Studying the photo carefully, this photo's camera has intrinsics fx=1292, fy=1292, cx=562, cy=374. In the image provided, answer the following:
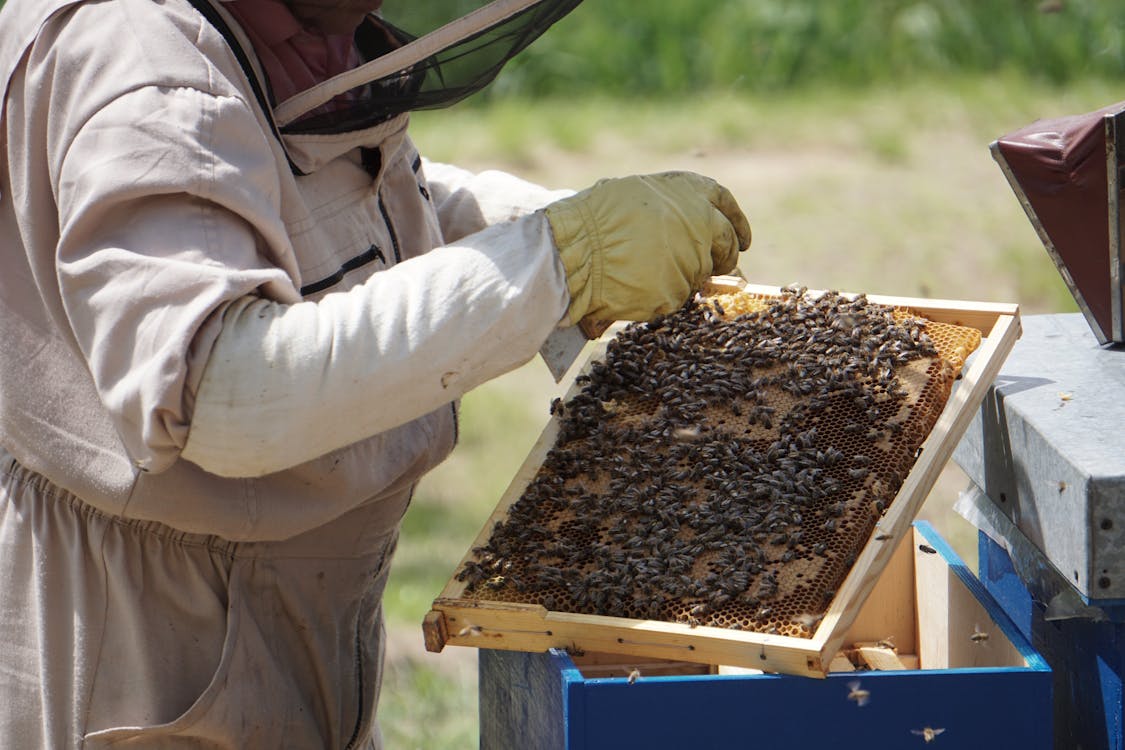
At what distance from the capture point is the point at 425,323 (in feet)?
6.15

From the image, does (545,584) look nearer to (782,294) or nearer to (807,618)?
(807,618)

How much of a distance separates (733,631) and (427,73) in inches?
43.2

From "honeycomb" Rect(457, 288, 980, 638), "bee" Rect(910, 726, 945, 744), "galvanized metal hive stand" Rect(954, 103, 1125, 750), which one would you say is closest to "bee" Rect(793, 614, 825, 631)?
"honeycomb" Rect(457, 288, 980, 638)

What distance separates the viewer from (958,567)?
8.59ft

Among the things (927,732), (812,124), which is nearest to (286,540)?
(927,732)

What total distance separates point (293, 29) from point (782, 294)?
4.25 ft

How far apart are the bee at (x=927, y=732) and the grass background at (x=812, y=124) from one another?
4.47m

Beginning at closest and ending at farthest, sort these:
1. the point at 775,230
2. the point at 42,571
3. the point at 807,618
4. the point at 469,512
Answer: the point at 807,618, the point at 42,571, the point at 469,512, the point at 775,230

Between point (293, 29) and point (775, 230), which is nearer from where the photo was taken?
point (293, 29)

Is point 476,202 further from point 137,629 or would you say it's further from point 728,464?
point 137,629

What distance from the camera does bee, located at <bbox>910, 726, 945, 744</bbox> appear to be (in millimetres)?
2035

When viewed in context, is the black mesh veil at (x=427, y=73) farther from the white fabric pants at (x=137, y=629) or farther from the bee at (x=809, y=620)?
the bee at (x=809, y=620)

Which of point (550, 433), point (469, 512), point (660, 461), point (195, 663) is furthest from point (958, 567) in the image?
point (469, 512)

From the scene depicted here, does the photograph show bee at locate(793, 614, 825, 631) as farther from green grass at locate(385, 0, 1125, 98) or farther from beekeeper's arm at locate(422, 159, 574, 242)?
green grass at locate(385, 0, 1125, 98)
